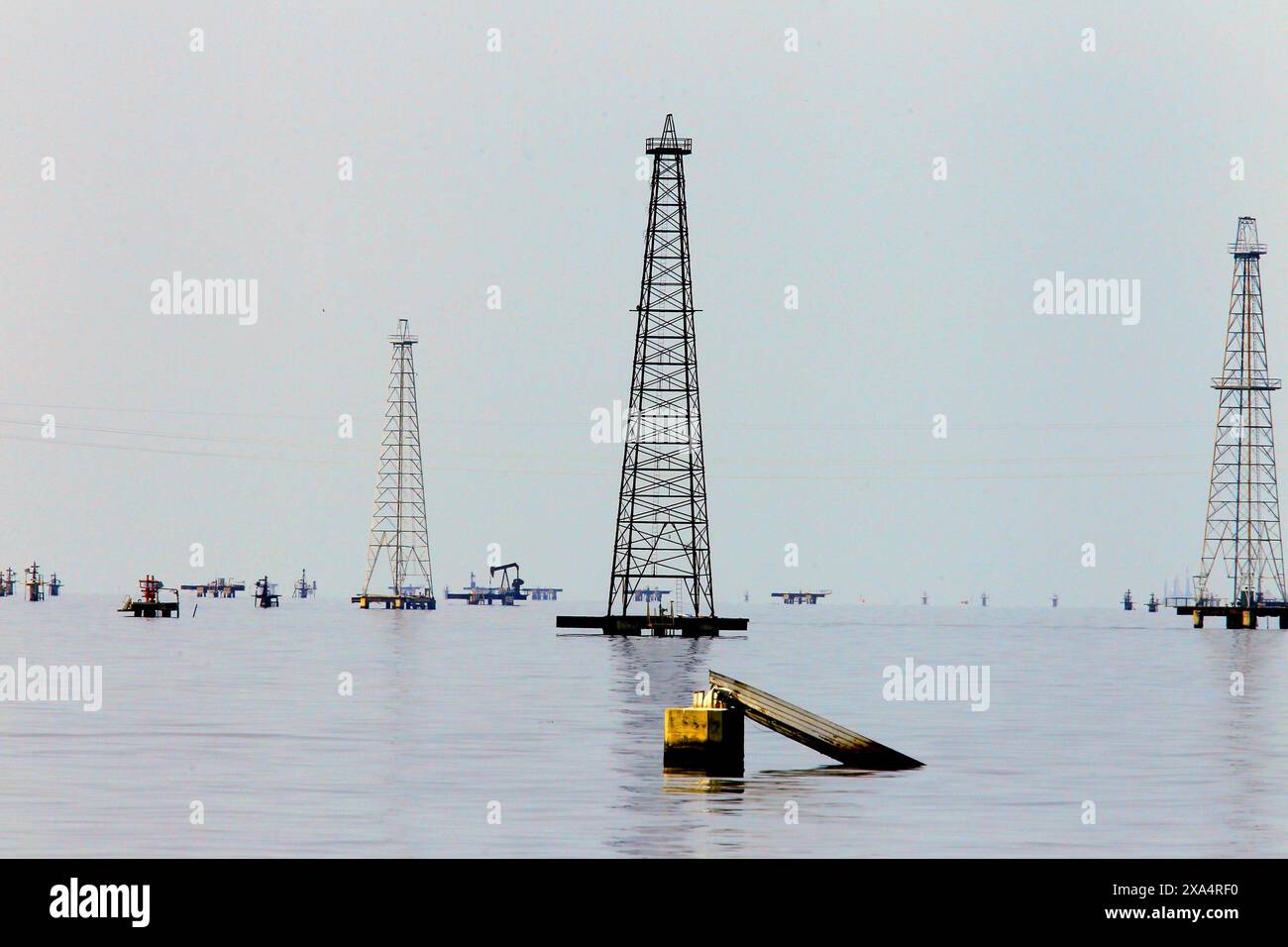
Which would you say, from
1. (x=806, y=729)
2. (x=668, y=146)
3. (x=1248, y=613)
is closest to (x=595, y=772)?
(x=806, y=729)

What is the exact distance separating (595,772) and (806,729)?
4.84 m

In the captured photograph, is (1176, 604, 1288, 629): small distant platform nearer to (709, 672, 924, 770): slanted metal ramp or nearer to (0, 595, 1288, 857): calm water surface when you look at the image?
(0, 595, 1288, 857): calm water surface

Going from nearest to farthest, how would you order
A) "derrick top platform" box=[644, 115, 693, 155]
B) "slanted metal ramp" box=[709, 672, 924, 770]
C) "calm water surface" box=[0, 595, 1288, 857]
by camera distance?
1. "calm water surface" box=[0, 595, 1288, 857]
2. "slanted metal ramp" box=[709, 672, 924, 770]
3. "derrick top platform" box=[644, 115, 693, 155]

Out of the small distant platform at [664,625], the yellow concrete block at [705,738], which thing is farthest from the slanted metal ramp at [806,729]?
the small distant platform at [664,625]

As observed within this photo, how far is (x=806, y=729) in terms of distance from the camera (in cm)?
4162

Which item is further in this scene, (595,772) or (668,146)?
(668,146)

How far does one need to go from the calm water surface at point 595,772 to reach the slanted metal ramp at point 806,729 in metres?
0.72

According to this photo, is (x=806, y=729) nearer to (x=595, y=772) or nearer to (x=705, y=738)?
(x=705, y=738)

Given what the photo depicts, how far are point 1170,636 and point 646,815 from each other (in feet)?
551

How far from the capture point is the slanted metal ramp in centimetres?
4106

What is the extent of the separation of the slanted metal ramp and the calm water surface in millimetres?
715

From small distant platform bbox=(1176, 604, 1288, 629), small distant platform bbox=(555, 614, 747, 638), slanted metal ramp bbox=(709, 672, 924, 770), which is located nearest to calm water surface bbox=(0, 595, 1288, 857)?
slanted metal ramp bbox=(709, 672, 924, 770)

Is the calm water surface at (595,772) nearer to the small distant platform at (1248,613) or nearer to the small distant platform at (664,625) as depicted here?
the small distant platform at (664,625)
